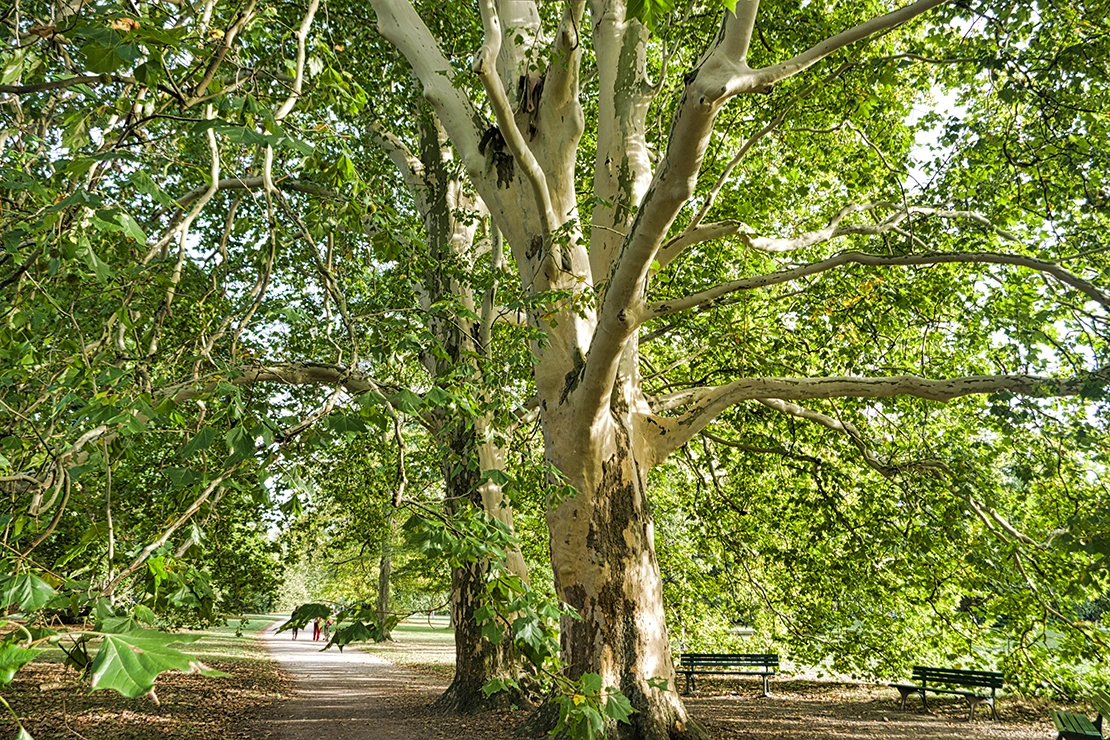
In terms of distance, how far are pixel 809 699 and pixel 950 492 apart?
7793 millimetres

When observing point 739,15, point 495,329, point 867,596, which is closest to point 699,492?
point 867,596

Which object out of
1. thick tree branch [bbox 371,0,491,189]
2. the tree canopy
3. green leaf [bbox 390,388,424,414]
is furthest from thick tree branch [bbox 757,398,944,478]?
green leaf [bbox 390,388,424,414]

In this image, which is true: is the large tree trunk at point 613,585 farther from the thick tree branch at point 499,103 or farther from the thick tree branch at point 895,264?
the thick tree branch at point 499,103

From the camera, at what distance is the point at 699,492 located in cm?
1047

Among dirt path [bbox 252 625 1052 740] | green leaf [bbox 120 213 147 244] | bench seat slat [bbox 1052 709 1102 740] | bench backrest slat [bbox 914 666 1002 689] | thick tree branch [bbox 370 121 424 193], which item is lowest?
dirt path [bbox 252 625 1052 740]

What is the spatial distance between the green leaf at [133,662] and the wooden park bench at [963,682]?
503 inches

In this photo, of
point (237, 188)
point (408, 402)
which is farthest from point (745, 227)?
point (408, 402)

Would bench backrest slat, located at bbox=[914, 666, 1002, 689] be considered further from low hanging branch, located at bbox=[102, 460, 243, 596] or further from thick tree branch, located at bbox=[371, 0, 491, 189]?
low hanging branch, located at bbox=[102, 460, 243, 596]

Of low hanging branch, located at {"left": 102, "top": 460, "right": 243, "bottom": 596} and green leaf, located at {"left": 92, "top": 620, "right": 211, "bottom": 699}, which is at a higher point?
low hanging branch, located at {"left": 102, "top": 460, "right": 243, "bottom": 596}

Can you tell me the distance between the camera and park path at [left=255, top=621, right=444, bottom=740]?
28.7 feet

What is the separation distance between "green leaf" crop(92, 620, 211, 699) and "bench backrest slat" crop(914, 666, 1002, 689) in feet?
42.9

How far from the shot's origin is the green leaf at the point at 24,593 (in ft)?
4.40

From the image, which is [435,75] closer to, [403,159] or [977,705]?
[403,159]

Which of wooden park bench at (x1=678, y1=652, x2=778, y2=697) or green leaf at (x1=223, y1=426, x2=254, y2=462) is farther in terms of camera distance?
wooden park bench at (x1=678, y1=652, x2=778, y2=697)
